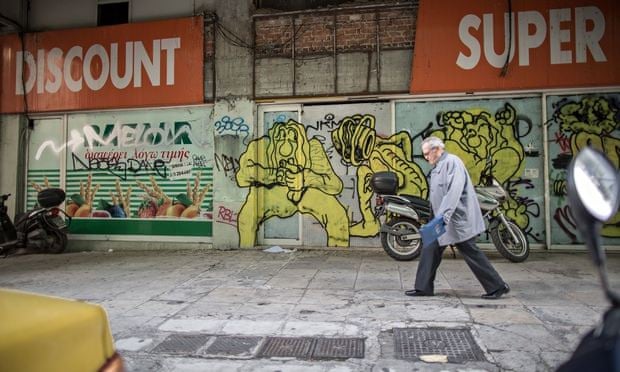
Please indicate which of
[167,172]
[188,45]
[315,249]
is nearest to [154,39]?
[188,45]

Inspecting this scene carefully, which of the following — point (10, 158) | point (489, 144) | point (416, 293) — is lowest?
point (416, 293)

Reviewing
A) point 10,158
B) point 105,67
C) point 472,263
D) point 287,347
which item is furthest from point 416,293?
point 10,158

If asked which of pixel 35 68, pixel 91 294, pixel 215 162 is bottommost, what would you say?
pixel 91 294

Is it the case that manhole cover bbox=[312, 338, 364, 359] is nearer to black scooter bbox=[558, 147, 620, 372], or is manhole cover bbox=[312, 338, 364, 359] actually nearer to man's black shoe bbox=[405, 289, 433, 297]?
man's black shoe bbox=[405, 289, 433, 297]

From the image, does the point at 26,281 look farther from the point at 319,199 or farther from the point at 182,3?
the point at 182,3

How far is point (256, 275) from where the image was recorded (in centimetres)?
669

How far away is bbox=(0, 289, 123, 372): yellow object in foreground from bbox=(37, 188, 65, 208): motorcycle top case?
317 inches

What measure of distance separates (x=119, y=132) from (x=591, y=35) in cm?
947

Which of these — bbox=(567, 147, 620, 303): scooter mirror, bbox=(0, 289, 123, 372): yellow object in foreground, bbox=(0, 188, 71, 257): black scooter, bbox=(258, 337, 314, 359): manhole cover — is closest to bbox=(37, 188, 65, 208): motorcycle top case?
bbox=(0, 188, 71, 257): black scooter

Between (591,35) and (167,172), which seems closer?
(591,35)

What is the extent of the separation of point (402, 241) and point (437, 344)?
3884mm

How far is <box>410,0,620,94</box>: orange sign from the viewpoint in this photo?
8.09 m

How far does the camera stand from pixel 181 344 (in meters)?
3.93

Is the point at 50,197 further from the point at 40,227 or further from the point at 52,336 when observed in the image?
the point at 52,336
